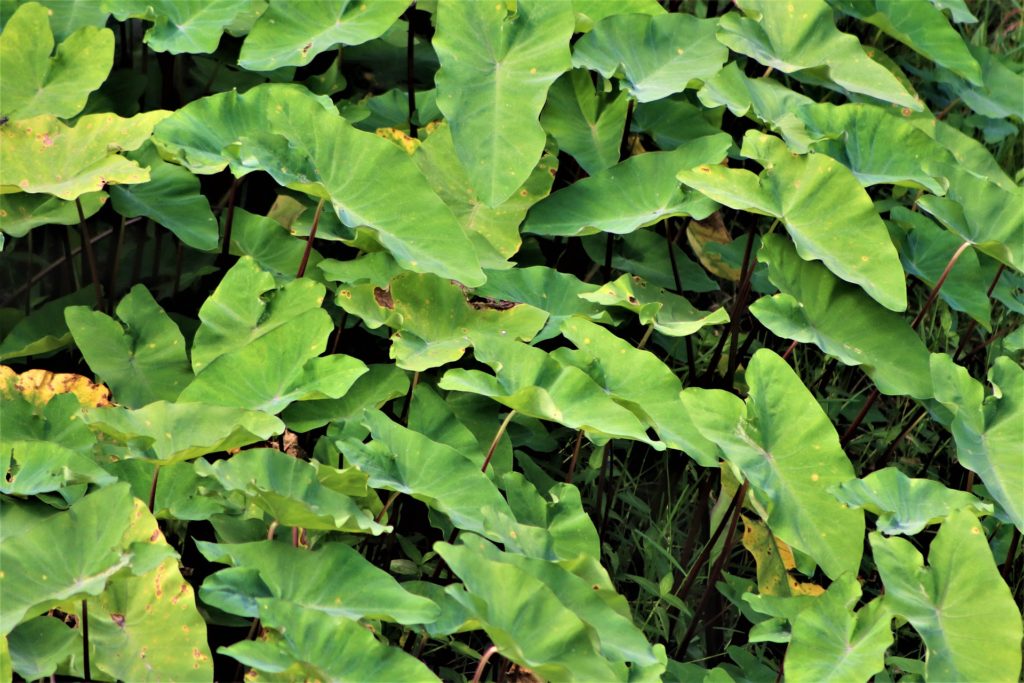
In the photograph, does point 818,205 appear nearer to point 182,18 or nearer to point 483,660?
point 483,660

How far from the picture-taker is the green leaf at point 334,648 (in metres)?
1.10

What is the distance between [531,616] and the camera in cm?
113

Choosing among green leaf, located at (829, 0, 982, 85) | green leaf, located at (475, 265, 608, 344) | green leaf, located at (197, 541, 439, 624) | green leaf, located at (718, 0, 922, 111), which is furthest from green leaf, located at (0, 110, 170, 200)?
green leaf, located at (829, 0, 982, 85)

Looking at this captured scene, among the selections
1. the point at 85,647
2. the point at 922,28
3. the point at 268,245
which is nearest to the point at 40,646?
the point at 85,647

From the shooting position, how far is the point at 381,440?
133cm

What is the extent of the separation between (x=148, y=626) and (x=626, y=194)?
96 cm

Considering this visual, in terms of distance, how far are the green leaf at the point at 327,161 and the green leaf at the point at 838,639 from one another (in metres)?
0.61

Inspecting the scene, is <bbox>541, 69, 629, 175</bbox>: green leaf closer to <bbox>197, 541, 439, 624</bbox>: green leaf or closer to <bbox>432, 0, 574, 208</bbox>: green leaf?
<bbox>432, 0, 574, 208</bbox>: green leaf

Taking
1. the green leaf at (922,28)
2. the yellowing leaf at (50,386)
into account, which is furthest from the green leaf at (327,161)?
the green leaf at (922,28)

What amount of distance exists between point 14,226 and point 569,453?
928 millimetres

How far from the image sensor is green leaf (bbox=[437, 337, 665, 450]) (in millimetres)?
1326

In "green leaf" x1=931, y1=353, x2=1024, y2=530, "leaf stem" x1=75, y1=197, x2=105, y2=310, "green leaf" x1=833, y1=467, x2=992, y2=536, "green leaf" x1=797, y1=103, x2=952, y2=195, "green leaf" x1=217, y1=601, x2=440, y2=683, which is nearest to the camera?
"green leaf" x1=217, y1=601, x2=440, y2=683

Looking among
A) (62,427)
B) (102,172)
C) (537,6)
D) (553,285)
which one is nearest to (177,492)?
(62,427)

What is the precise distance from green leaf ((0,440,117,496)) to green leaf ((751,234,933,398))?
0.96 metres
